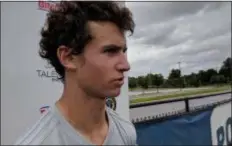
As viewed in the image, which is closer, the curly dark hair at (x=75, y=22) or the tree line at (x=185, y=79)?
the curly dark hair at (x=75, y=22)

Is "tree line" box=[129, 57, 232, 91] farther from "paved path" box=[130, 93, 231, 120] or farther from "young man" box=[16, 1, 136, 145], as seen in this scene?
"young man" box=[16, 1, 136, 145]

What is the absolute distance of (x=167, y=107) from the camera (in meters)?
3.49

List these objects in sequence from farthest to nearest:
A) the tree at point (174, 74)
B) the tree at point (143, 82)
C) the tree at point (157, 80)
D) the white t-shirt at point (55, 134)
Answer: the tree at point (174, 74) < the tree at point (157, 80) < the tree at point (143, 82) < the white t-shirt at point (55, 134)

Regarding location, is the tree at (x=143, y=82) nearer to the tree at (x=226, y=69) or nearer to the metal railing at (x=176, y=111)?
the metal railing at (x=176, y=111)

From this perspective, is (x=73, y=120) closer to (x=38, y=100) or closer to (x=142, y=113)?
(x=38, y=100)

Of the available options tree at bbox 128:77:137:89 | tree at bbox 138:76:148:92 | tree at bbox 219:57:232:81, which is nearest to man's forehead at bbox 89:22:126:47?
tree at bbox 128:77:137:89

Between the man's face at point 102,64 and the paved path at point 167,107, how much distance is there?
2.08 meters

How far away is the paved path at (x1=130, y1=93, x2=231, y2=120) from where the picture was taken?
9.98ft

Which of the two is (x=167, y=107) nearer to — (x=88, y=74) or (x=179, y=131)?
(x=179, y=131)

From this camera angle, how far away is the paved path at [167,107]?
9.98 feet

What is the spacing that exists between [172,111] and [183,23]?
3.46ft

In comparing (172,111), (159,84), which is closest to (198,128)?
(172,111)

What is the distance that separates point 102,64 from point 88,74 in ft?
0.15

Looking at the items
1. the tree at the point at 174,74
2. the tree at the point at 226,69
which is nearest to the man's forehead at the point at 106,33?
the tree at the point at 174,74
